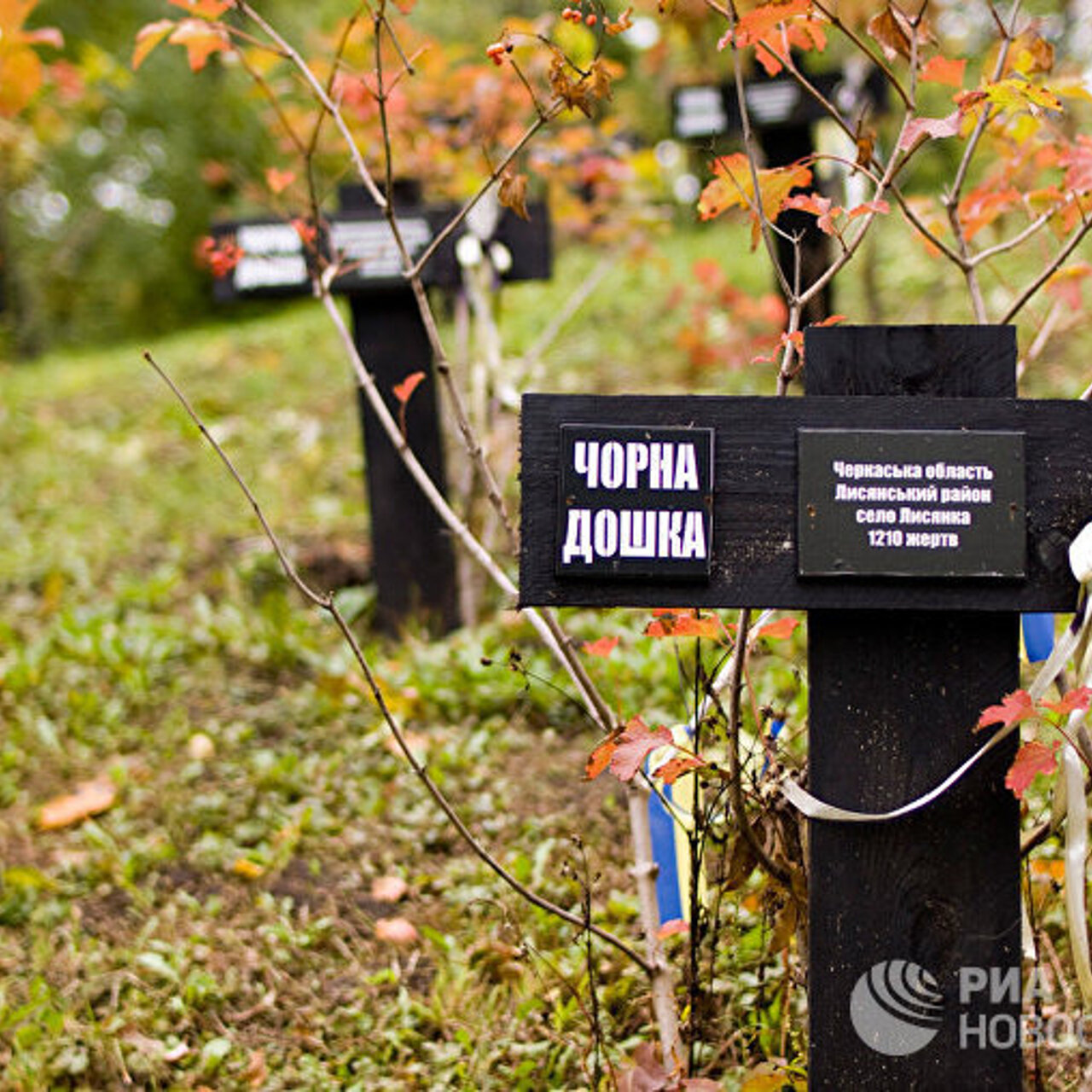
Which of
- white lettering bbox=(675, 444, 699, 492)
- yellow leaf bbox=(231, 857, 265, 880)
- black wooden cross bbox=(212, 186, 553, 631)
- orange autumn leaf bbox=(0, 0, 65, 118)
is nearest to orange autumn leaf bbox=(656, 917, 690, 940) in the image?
white lettering bbox=(675, 444, 699, 492)

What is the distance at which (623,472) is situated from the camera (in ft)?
5.29

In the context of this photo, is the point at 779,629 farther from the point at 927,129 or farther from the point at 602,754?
the point at 927,129

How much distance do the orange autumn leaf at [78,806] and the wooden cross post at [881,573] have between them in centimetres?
234

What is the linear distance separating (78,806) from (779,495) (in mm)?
2605

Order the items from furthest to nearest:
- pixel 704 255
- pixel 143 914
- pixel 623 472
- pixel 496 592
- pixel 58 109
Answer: pixel 58 109
pixel 704 255
pixel 496 592
pixel 143 914
pixel 623 472

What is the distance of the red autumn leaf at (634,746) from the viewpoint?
5.60 ft

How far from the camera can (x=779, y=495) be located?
1.62 m

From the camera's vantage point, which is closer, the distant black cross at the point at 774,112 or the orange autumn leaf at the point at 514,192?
the orange autumn leaf at the point at 514,192

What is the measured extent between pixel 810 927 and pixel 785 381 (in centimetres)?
77

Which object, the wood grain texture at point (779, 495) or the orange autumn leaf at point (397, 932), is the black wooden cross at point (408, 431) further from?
the wood grain texture at point (779, 495)

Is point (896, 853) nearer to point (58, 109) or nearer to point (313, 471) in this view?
point (313, 471)

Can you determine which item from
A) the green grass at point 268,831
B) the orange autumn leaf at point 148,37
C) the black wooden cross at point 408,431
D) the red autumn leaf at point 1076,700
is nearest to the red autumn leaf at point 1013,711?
the red autumn leaf at point 1076,700

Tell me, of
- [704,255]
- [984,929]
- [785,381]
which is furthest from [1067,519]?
[704,255]

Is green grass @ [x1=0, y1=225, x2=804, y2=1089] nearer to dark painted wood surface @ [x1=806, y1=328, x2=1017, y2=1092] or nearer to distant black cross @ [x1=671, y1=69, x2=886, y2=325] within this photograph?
dark painted wood surface @ [x1=806, y1=328, x2=1017, y2=1092]
